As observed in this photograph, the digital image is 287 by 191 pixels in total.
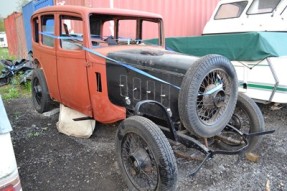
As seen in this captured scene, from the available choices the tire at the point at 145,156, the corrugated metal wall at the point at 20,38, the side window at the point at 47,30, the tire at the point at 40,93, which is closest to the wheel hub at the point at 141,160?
the tire at the point at 145,156

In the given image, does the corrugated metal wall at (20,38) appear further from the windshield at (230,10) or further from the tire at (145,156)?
the tire at (145,156)

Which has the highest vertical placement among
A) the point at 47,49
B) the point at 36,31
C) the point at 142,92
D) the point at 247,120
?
the point at 36,31

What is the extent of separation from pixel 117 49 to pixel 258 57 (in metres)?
2.08

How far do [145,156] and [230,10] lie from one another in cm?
487

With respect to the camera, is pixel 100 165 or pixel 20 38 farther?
pixel 20 38

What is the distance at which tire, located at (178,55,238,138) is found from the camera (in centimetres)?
241

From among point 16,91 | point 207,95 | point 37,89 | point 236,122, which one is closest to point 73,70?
point 37,89

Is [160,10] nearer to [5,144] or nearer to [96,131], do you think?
[96,131]

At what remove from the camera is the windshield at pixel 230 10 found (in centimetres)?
597

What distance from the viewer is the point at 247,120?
331 cm

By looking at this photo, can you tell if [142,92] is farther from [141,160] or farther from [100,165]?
[100,165]

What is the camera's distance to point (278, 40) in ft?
13.3

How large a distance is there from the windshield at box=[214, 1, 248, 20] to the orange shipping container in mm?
1426

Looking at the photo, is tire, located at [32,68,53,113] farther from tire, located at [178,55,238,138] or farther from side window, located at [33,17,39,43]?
tire, located at [178,55,238,138]
